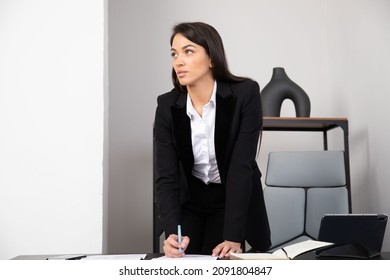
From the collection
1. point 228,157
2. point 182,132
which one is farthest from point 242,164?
point 182,132

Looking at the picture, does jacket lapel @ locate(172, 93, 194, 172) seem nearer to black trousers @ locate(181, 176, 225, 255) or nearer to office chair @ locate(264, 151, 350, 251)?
black trousers @ locate(181, 176, 225, 255)

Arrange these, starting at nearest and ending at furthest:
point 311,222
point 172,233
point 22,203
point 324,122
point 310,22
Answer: point 172,233
point 22,203
point 311,222
point 324,122
point 310,22

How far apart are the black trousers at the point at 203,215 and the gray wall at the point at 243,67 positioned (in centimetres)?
180

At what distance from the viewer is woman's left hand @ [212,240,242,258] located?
1.40 metres

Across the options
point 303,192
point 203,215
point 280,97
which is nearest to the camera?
point 203,215

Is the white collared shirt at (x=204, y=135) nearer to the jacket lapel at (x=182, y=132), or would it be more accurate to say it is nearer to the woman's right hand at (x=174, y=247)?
the jacket lapel at (x=182, y=132)

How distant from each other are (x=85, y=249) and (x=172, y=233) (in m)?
1.15

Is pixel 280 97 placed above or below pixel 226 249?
above

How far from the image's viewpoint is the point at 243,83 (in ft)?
5.34

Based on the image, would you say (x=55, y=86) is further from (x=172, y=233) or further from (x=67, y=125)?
(x=172, y=233)

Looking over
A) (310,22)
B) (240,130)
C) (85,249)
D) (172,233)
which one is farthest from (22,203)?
(310,22)

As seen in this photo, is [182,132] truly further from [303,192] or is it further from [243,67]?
[243,67]

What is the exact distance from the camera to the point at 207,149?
160cm

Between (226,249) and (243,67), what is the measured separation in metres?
2.62
